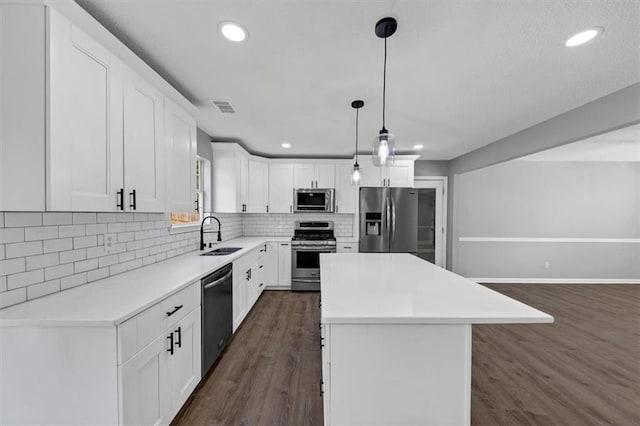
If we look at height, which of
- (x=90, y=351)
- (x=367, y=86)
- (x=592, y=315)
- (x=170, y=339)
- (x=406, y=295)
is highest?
(x=367, y=86)

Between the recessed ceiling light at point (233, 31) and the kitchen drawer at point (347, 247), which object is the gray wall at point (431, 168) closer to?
the kitchen drawer at point (347, 247)

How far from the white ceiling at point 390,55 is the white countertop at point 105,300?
5.06ft

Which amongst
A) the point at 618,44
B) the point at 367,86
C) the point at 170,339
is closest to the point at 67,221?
the point at 170,339

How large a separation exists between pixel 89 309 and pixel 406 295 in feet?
5.41

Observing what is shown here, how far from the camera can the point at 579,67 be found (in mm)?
1839

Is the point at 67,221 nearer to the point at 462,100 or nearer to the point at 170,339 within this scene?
the point at 170,339

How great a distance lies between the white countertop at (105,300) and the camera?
112 centimetres

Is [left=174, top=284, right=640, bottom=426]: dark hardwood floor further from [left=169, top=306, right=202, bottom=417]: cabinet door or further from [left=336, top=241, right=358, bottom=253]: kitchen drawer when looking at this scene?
[left=336, top=241, right=358, bottom=253]: kitchen drawer

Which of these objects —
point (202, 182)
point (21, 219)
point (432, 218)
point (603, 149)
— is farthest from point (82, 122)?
point (603, 149)

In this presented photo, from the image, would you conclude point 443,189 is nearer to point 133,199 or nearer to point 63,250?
point 133,199

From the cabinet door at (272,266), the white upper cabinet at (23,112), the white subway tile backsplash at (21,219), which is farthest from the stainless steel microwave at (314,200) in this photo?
the white upper cabinet at (23,112)

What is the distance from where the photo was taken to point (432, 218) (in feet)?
16.4

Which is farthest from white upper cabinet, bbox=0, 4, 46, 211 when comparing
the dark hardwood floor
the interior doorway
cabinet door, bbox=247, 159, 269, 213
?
the interior doorway

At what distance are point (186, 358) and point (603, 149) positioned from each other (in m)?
6.35
